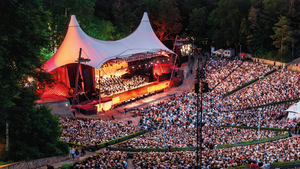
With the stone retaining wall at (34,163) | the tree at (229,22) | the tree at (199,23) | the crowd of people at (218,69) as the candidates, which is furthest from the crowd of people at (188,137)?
the tree at (199,23)

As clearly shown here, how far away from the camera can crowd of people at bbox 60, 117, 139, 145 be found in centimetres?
2095

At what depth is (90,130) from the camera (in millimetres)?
22828

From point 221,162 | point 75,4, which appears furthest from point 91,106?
point 221,162

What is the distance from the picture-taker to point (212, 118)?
27516mm

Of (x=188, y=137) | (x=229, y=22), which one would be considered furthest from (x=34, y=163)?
(x=229, y=22)

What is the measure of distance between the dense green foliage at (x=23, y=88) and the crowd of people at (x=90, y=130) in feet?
11.8

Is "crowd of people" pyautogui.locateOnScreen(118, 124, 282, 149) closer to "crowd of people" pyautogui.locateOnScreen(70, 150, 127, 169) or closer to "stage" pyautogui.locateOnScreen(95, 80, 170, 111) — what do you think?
"crowd of people" pyautogui.locateOnScreen(70, 150, 127, 169)

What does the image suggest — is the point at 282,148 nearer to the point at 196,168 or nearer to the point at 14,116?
the point at 196,168

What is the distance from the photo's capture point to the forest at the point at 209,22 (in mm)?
39719

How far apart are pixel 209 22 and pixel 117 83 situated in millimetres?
29178

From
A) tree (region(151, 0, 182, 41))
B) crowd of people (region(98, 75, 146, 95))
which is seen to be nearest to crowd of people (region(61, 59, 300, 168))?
crowd of people (region(98, 75, 146, 95))

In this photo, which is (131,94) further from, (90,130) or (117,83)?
(90,130)

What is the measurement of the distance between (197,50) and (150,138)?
128ft

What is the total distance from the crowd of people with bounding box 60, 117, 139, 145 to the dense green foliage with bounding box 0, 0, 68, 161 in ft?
11.8
